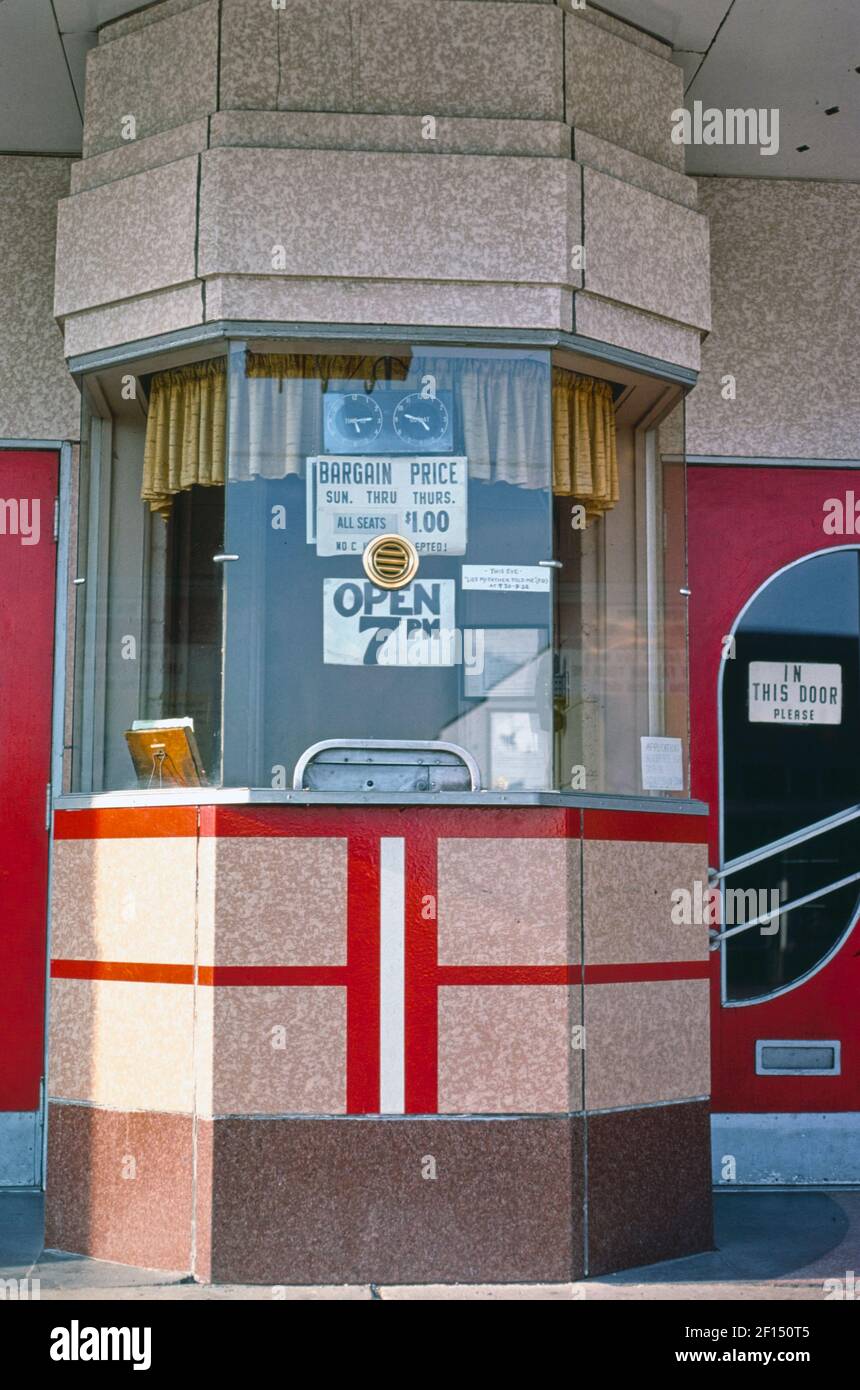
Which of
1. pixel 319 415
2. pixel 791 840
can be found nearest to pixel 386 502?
pixel 319 415

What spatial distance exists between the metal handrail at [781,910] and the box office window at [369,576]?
1117mm

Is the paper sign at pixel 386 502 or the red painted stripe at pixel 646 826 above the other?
the paper sign at pixel 386 502

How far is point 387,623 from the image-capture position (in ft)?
15.5

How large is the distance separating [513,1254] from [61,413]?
345 centimetres

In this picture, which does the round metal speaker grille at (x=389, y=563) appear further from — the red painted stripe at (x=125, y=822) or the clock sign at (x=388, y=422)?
the red painted stripe at (x=125, y=822)

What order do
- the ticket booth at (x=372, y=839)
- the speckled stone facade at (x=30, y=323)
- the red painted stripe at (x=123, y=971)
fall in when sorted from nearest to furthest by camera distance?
1. the ticket booth at (x=372, y=839)
2. the red painted stripe at (x=123, y=971)
3. the speckled stone facade at (x=30, y=323)

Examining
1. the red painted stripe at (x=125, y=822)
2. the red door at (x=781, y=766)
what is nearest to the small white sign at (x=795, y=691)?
the red door at (x=781, y=766)

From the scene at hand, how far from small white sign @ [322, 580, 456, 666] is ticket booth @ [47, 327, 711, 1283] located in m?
0.01

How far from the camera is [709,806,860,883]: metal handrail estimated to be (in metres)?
5.98

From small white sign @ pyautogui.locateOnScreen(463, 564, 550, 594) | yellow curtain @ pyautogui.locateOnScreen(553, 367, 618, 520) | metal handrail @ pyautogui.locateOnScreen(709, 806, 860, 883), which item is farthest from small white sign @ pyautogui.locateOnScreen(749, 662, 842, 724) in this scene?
small white sign @ pyautogui.locateOnScreen(463, 564, 550, 594)

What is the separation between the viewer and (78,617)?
5109 millimetres

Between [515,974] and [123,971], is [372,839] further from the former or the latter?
[123,971]

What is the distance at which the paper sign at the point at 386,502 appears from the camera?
4.74 meters

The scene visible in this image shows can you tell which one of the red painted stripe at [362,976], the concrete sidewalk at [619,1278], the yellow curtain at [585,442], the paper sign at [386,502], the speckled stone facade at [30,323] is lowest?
the concrete sidewalk at [619,1278]
